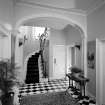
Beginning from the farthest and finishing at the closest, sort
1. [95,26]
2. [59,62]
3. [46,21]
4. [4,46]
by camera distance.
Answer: [59,62] < [46,21] < [95,26] < [4,46]

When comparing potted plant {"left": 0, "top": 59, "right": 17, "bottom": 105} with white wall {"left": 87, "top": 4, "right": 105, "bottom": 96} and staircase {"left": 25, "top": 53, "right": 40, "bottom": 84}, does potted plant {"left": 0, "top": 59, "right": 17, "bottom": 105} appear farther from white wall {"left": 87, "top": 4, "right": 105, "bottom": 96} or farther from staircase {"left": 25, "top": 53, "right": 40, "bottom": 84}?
staircase {"left": 25, "top": 53, "right": 40, "bottom": 84}

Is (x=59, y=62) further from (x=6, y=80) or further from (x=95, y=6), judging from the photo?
(x=6, y=80)

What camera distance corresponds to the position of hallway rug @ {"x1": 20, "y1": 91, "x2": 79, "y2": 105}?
3418mm

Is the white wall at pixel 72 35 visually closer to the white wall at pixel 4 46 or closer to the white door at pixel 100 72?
the white door at pixel 100 72

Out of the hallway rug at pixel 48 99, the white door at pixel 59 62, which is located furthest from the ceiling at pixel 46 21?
the hallway rug at pixel 48 99

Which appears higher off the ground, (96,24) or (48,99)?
(96,24)

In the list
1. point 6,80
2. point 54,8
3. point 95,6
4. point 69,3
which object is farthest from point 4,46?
point 95,6

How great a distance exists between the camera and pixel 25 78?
5.68 metres

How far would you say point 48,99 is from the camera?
3.73m

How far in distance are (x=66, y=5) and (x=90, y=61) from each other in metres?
2.17

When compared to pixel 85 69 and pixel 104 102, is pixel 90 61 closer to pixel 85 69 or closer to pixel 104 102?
pixel 85 69

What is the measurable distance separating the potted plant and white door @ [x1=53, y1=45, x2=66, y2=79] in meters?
4.48

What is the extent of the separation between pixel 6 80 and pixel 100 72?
9.38ft

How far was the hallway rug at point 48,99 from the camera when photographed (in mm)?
3418
